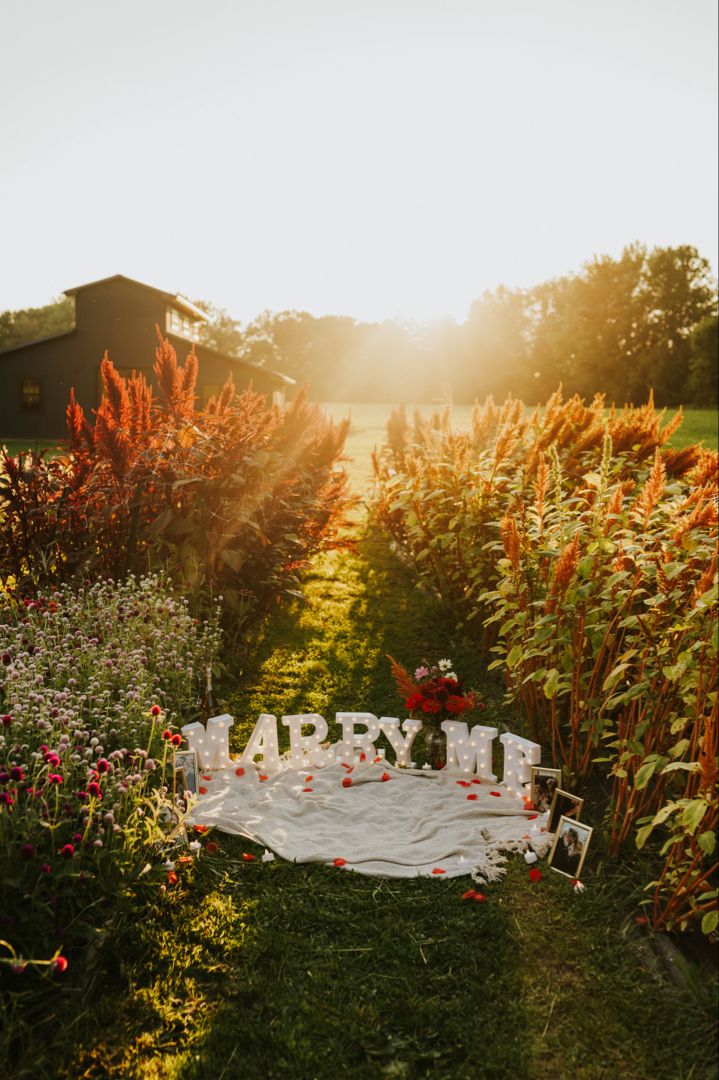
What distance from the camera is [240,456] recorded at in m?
5.66

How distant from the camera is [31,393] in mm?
25344

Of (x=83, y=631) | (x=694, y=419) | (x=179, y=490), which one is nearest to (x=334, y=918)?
(x=83, y=631)

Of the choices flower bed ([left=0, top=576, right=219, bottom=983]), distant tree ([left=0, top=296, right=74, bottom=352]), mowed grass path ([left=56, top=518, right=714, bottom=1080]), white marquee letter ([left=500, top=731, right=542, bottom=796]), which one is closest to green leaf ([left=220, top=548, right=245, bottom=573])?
flower bed ([left=0, top=576, right=219, bottom=983])

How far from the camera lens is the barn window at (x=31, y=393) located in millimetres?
25266

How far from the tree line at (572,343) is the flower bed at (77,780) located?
30780 mm

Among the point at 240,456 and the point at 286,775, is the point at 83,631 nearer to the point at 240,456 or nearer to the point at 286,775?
the point at 286,775

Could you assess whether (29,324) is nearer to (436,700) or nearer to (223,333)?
(223,333)

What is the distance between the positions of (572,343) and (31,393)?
87.7 ft

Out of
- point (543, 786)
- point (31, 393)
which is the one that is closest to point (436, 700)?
point (543, 786)

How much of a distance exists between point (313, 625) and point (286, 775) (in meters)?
2.58

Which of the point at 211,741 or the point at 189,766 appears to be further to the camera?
the point at 211,741

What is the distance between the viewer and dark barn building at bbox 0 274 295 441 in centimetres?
2419

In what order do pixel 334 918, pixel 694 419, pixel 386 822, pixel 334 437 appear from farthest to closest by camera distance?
pixel 694 419 → pixel 334 437 → pixel 386 822 → pixel 334 918

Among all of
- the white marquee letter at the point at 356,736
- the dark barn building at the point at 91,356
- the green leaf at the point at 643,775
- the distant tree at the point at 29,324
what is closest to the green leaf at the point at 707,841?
the green leaf at the point at 643,775
